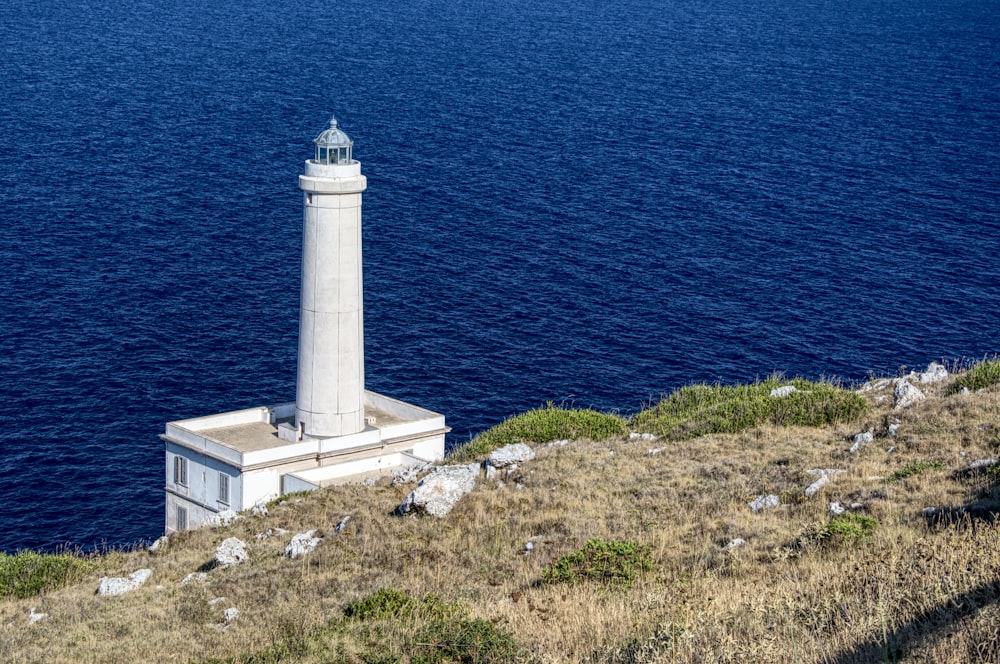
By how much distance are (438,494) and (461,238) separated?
64.0m

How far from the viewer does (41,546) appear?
50.2 meters

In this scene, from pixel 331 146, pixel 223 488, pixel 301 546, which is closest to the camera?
pixel 301 546

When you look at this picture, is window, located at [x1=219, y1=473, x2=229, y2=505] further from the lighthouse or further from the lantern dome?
the lantern dome

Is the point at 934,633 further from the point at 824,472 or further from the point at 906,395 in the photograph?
the point at 906,395

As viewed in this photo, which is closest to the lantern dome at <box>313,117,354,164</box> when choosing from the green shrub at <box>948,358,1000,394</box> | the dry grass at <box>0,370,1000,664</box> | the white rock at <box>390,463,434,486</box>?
the white rock at <box>390,463,434,486</box>

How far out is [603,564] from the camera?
21109 millimetres

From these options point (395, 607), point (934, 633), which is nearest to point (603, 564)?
point (395, 607)

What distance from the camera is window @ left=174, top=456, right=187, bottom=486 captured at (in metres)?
45.2

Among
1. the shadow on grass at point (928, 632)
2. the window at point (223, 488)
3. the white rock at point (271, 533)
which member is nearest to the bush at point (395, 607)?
the shadow on grass at point (928, 632)

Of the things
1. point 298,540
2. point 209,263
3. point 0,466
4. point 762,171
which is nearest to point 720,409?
point 298,540

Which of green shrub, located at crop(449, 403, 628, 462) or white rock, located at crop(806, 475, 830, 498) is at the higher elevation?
white rock, located at crop(806, 475, 830, 498)

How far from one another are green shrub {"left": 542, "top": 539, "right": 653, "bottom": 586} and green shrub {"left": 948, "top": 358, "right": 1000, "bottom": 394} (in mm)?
15038

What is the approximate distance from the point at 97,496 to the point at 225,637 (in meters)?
36.7

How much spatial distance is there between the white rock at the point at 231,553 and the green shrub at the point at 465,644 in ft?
34.1
